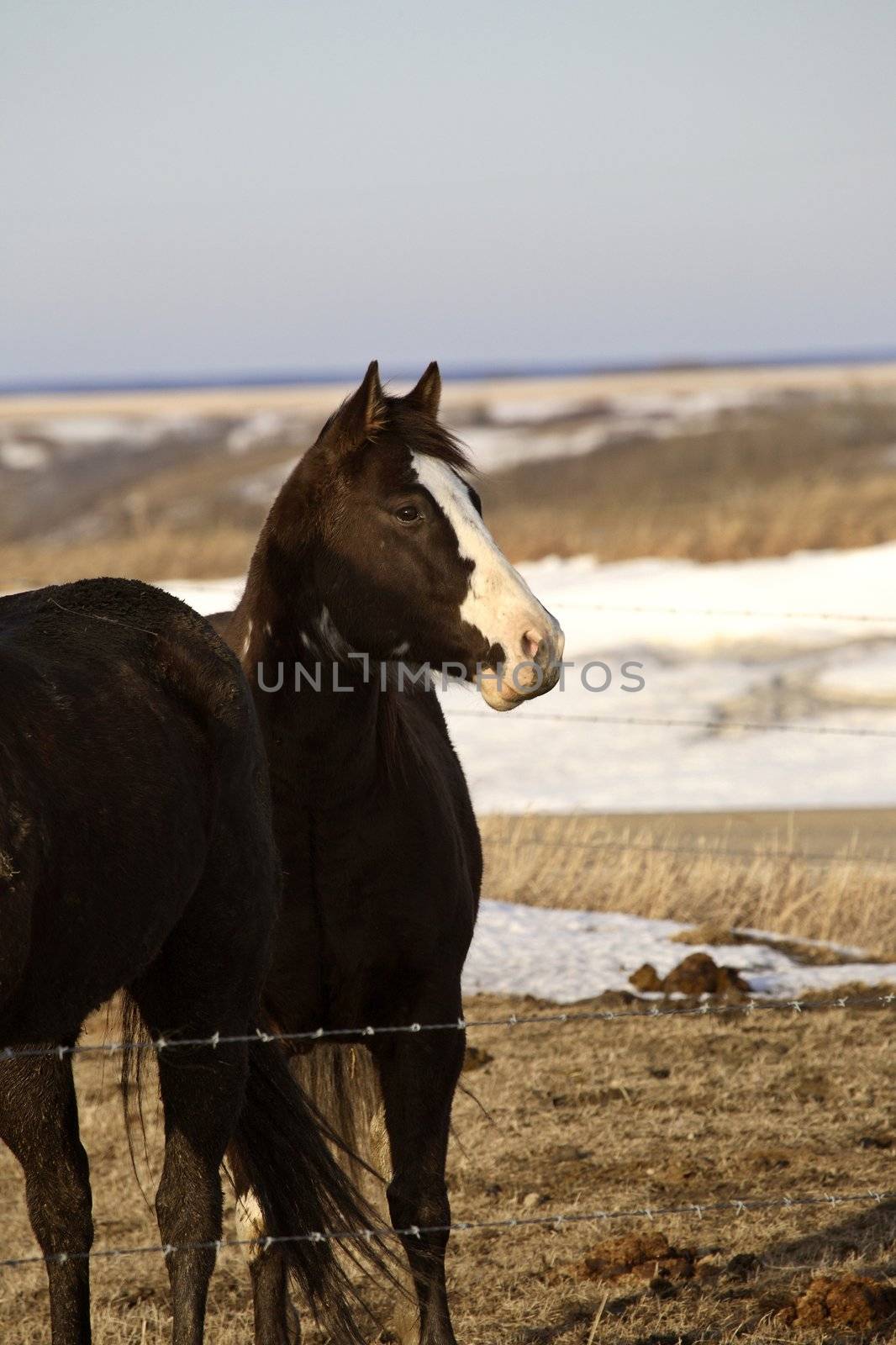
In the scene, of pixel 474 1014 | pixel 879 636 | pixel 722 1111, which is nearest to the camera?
pixel 722 1111

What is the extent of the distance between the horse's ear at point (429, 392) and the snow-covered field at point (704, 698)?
6.10 metres

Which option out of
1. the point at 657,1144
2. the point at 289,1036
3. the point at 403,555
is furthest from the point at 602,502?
the point at 289,1036

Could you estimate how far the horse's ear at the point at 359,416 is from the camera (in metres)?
3.96

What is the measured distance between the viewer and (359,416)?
4004 mm

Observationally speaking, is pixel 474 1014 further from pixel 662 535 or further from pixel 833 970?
pixel 662 535

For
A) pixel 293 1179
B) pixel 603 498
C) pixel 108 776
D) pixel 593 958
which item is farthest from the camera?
pixel 603 498

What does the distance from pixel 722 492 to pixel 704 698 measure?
51.6ft

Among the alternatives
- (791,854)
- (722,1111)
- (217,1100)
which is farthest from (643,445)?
(217,1100)

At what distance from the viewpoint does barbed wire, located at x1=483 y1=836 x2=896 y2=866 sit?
8930 mm

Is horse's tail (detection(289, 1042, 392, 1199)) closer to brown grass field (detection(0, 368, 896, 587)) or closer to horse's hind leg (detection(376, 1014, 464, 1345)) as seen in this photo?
horse's hind leg (detection(376, 1014, 464, 1345))

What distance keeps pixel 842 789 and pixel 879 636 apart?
16.6 ft

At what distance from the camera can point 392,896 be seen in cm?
401

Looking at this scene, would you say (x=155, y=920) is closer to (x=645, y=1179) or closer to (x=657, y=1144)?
(x=645, y=1179)

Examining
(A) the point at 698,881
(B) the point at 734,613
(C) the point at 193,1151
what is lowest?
(A) the point at 698,881
